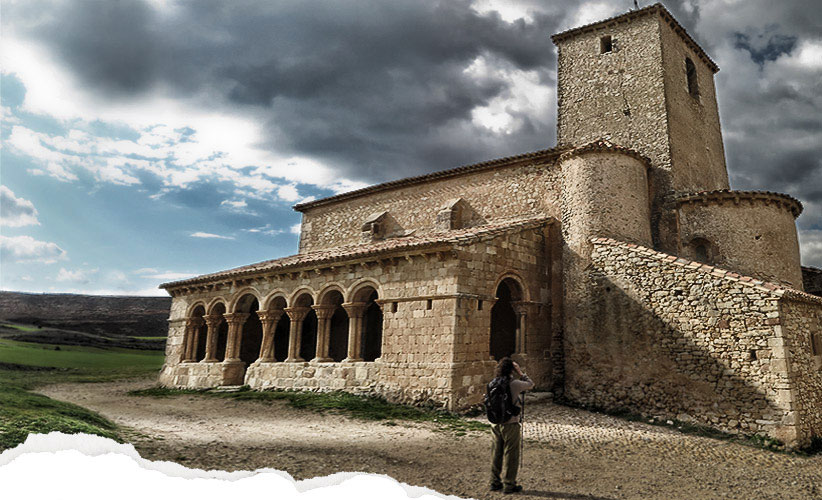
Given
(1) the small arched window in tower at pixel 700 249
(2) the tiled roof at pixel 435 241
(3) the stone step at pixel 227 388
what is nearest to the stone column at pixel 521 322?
(2) the tiled roof at pixel 435 241

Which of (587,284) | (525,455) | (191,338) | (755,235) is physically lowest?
(525,455)

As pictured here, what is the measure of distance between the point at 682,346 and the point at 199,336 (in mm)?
16817

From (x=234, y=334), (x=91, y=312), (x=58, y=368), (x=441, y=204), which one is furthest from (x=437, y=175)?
(x=91, y=312)

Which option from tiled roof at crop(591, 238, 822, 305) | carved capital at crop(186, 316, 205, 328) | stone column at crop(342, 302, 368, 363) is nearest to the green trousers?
tiled roof at crop(591, 238, 822, 305)

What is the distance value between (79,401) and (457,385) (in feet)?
33.9

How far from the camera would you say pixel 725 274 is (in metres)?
9.88

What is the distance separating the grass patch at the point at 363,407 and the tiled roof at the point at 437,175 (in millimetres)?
8408

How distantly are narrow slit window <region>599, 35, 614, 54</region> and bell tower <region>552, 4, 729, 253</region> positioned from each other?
0.03 metres

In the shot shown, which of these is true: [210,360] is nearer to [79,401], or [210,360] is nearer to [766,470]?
[79,401]

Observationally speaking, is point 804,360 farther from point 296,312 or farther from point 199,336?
point 199,336

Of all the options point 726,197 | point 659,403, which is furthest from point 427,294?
point 726,197

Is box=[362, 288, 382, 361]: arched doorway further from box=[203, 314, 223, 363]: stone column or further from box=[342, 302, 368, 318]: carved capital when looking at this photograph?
box=[203, 314, 223, 363]: stone column

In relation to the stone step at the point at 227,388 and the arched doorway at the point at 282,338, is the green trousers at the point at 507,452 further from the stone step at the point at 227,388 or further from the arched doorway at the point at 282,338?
the arched doorway at the point at 282,338

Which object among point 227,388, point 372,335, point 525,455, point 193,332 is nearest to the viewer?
point 525,455
